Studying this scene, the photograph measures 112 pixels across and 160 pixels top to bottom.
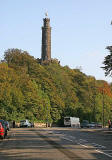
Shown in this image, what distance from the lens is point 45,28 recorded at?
594 feet

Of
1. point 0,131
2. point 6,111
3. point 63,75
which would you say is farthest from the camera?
point 63,75

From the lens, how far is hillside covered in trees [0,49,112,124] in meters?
92.4

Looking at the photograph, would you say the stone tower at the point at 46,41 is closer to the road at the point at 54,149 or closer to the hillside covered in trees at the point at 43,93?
the hillside covered in trees at the point at 43,93

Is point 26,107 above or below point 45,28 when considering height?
below

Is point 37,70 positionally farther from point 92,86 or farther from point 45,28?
point 45,28

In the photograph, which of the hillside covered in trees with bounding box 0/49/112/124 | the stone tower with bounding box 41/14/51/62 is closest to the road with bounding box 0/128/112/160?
the hillside covered in trees with bounding box 0/49/112/124

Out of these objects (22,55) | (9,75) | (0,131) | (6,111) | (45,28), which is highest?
(45,28)

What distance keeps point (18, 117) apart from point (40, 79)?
21362 millimetres

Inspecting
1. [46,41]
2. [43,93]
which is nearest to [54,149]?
[43,93]

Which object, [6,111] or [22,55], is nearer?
[6,111]

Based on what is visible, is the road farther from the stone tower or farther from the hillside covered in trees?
the stone tower

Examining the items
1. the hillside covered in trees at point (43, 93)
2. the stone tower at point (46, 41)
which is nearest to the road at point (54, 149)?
the hillside covered in trees at point (43, 93)

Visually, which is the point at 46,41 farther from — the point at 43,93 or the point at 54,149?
the point at 54,149

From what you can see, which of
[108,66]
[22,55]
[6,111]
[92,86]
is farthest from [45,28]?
[108,66]
